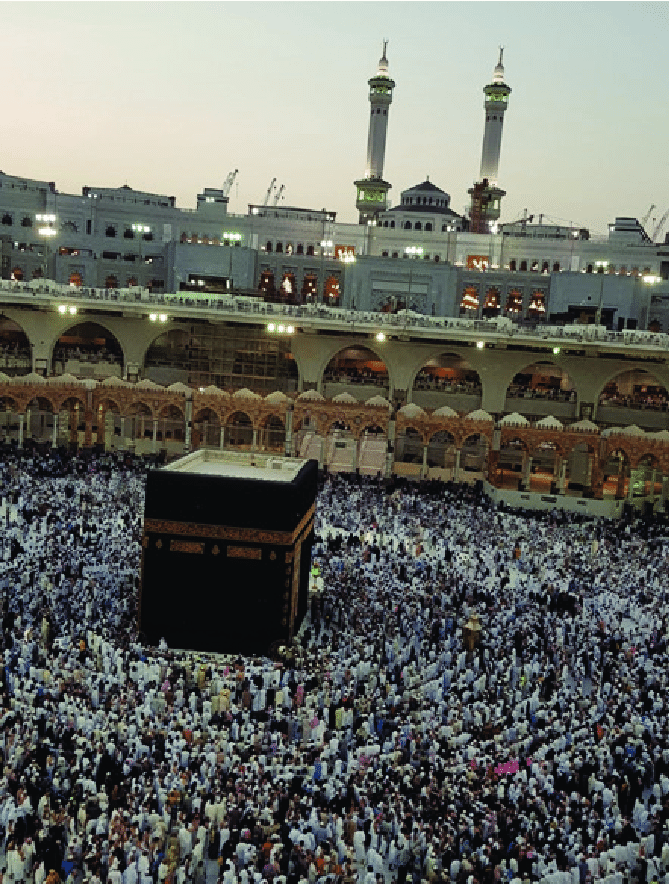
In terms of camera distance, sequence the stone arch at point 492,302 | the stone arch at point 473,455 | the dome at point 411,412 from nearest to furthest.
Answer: the dome at point 411,412 → the stone arch at point 473,455 → the stone arch at point 492,302

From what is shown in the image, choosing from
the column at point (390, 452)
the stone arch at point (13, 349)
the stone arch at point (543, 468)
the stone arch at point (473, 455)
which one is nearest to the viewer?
the column at point (390, 452)

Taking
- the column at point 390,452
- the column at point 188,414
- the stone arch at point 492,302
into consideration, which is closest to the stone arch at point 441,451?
the column at point 390,452

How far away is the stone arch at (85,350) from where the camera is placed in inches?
1316

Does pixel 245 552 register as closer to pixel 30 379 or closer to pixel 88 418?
pixel 30 379

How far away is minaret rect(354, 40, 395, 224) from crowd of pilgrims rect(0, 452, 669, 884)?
127 ft

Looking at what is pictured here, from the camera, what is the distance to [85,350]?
113ft

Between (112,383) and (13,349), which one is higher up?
(13,349)

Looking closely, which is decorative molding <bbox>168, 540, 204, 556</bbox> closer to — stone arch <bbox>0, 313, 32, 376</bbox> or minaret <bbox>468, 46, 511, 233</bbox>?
stone arch <bbox>0, 313, 32, 376</bbox>

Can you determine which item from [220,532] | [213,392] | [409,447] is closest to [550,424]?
[409,447]

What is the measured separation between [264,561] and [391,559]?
190 inches

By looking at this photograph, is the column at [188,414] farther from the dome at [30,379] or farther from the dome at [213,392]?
the dome at [30,379]

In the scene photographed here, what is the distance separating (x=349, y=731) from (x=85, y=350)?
26.3 metres

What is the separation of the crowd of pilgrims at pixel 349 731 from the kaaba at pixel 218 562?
14.9 inches

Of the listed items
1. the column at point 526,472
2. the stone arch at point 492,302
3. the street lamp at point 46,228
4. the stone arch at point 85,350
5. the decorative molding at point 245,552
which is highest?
the street lamp at point 46,228
